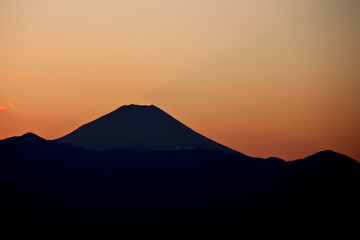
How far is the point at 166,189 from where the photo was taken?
122750mm

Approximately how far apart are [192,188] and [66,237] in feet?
103

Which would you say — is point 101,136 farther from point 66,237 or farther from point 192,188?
point 66,237

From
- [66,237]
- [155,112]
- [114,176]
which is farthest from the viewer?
[155,112]

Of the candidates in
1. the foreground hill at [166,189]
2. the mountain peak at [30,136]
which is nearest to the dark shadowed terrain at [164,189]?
the foreground hill at [166,189]

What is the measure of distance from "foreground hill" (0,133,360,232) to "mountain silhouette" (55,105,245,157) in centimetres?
682

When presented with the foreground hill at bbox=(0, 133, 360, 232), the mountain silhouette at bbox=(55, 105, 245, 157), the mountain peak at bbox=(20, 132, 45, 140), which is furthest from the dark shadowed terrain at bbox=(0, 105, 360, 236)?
the mountain silhouette at bbox=(55, 105, 245, 157)

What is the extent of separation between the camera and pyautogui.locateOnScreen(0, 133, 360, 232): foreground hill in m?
109

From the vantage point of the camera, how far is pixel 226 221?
110 metres

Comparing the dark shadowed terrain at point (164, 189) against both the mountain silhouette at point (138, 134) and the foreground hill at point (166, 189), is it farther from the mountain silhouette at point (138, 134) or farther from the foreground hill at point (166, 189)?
the mountain silhouette at point (138, 134)

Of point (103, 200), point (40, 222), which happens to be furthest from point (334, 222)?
point (40, 222)

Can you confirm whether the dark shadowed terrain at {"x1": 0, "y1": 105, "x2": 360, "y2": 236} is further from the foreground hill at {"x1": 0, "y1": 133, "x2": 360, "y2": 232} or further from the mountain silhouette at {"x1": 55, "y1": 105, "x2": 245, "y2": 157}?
the mountain silhouette at {"x1": 55, "y1": 105, "x2": 245, "y2": 157}

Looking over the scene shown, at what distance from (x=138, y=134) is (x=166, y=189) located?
30.6 m

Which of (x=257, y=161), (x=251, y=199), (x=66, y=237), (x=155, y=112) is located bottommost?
(x=66, y=237)

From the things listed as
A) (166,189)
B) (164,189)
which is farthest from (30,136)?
(166,189)
